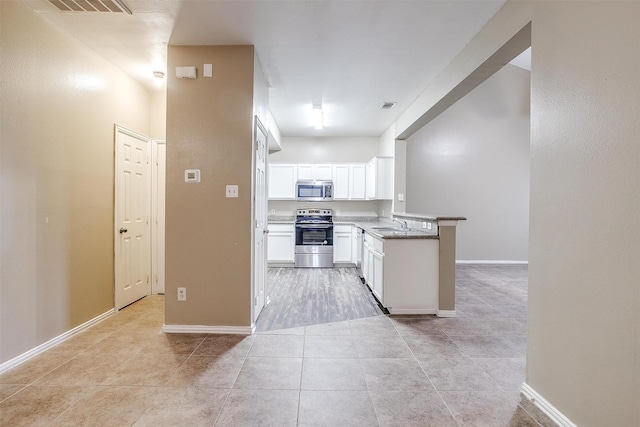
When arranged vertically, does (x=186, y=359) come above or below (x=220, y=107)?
below

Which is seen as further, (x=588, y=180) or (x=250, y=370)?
(x=250, y=370)

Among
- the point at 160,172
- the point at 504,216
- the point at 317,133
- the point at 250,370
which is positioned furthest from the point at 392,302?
the point at 504,216

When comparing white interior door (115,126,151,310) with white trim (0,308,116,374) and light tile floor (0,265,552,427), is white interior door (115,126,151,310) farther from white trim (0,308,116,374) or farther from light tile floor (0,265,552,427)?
light tile floor (0,265,552,427)

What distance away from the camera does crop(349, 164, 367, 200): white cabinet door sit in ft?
21.3

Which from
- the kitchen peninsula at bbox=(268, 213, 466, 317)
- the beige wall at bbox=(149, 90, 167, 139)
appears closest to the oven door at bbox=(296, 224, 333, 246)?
the kitchen peninsula at bbox=(268, 213, 466, 317)

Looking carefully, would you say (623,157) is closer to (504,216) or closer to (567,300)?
(567,300)

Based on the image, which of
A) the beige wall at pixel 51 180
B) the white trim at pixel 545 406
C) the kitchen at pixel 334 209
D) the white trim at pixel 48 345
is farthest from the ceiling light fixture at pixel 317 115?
the white trim at pixel 545 406

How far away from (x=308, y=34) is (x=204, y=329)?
9.22 feet

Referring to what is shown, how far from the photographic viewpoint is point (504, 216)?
6805 millimetres

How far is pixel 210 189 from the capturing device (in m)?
3.04

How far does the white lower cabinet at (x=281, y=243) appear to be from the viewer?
Result: 618 centimetres

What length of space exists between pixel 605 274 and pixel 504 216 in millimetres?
5918

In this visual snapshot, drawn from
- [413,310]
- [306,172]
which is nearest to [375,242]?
[413,310]

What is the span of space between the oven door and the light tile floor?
2864mm
